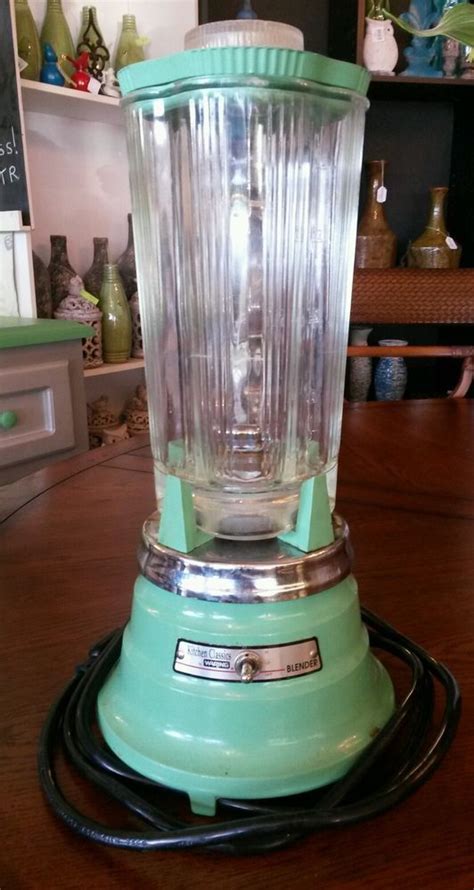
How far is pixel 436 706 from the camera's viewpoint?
1.37ft

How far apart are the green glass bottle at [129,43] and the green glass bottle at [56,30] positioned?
0.56 feet

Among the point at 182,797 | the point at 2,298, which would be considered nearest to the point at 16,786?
the point at 182,797

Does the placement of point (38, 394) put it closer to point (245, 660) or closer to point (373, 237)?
point (245, 660)

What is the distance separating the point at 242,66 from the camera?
1.02 ft

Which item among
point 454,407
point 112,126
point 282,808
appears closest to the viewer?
point 282,808

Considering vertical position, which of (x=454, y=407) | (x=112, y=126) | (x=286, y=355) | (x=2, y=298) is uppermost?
(x=112, y=126)

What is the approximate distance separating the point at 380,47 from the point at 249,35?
6.32ft

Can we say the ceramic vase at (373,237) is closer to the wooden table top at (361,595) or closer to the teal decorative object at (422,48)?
the teal decorative object at (422,48)

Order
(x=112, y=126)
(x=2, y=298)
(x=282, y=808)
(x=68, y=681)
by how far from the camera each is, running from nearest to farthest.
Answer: (x=282, y=808), (x=68, y=681), (x=2, y=298), (x=112, y=126)

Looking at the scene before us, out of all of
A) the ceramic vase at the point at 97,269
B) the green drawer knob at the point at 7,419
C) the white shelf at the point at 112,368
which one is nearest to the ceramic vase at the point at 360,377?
the white shelf at the point at 112,368

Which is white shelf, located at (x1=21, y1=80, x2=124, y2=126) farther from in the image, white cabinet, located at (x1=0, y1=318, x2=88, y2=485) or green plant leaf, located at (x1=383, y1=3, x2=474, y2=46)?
green plant leaf, located at (x1=383, y1=3, x2=474, y2=46)

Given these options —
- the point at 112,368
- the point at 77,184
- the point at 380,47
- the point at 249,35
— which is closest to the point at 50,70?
the point at 77,184

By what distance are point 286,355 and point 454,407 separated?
2.71 feet

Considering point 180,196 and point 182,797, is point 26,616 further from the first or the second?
point 180,196
